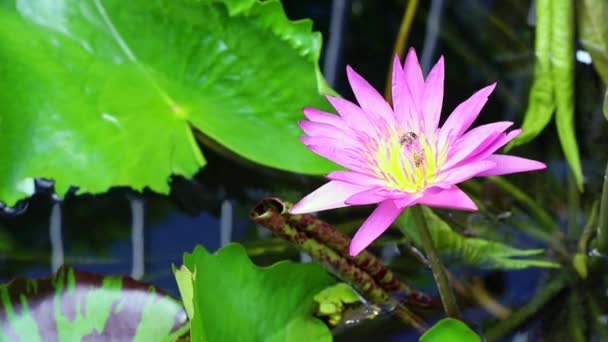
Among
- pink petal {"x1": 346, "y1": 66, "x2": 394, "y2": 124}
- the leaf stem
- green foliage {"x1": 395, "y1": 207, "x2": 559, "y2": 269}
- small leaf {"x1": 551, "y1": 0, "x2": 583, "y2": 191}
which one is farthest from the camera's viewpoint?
the leaf stem

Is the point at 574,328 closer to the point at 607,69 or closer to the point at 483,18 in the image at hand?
the point at 607,69

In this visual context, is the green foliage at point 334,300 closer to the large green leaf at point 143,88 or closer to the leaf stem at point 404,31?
the large green leaf at point 143,88

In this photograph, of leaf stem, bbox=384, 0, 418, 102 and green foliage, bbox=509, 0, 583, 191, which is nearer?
green foliage, bbox=509, 0, 583, 191

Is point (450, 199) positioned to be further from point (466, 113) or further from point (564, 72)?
point (564, 72)

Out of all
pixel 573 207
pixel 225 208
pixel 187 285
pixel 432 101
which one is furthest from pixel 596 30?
pixel 187 285

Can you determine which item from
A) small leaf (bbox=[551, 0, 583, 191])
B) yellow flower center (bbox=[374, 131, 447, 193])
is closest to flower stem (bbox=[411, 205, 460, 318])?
yellow flower center (bbox=[374, 131, 447, 193])

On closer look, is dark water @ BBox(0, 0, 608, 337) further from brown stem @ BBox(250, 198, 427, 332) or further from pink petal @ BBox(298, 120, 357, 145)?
pink petal @ BBox(298, 120, 357, 145)
